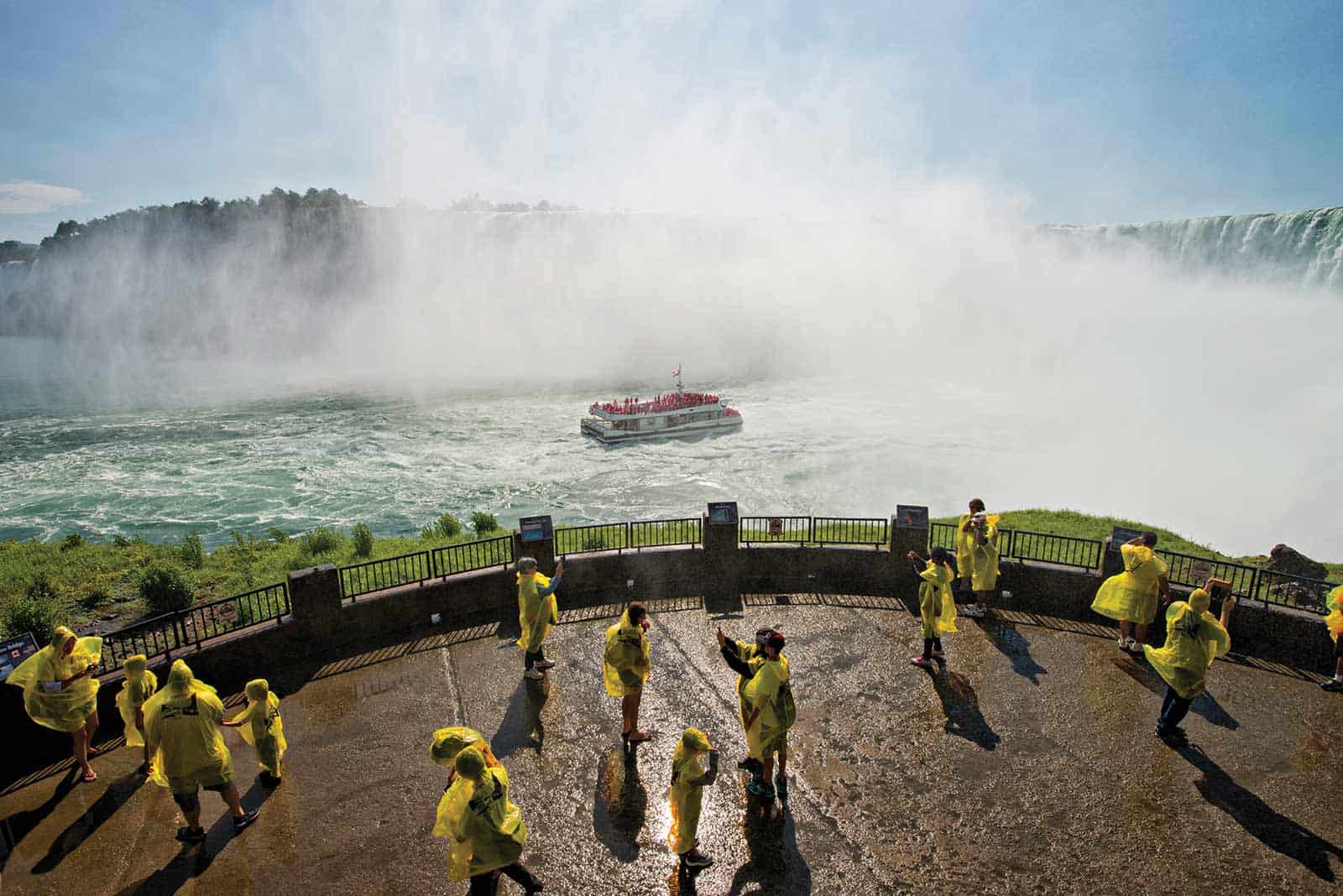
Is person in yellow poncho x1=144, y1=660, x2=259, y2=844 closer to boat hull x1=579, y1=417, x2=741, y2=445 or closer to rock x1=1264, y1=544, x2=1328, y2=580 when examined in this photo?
rock x1=1264, y1=544, x2=1328, y2=580

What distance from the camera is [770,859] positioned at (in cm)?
580

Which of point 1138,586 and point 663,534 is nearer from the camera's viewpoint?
point 1138,586

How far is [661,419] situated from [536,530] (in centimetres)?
3120

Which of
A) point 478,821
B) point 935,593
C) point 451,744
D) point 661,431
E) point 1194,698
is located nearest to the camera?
point 478,821

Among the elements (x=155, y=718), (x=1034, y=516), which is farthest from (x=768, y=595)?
(x=1034, y=516)

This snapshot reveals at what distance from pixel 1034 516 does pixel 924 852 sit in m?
18.9

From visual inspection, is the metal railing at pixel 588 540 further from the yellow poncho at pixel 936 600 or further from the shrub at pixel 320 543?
the shrub at pixel 320 543

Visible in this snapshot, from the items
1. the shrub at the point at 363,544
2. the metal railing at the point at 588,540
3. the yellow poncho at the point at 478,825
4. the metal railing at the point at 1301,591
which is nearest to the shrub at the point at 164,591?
the shrub at the point at 363,544

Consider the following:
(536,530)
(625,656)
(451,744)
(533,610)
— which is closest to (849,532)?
(536,530)

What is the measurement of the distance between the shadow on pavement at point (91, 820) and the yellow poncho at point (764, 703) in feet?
19.0

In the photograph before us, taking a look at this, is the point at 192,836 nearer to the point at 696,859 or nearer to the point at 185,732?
the point at 185,732

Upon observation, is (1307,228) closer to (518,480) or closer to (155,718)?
(518,480)

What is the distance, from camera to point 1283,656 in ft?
29.4

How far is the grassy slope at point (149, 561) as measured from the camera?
46.4 ft
